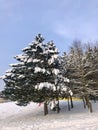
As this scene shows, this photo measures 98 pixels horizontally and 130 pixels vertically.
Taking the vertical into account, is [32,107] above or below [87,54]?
below

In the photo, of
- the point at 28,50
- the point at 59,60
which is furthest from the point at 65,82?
the point at 28,50

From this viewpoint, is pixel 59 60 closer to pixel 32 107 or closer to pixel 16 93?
pixel 16 93

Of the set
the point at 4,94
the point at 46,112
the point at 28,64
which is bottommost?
the point at 46,112

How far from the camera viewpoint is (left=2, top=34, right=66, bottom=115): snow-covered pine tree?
83.8ft

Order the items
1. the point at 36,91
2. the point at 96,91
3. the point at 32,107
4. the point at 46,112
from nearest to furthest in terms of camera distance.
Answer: the point at 36,91
the point at 46,112
the point at 96,91
the point at 32,107

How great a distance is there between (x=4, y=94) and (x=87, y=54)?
9.29 metres

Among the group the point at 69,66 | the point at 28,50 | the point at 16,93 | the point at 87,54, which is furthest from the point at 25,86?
the point at 87,54

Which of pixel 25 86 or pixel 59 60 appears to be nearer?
pixel 25 86

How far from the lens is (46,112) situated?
89.1 feet

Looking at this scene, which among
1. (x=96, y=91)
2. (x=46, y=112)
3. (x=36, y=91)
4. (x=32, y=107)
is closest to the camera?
(x=36, y=91)

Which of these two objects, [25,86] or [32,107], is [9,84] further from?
[32,107]

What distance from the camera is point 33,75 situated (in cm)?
2578

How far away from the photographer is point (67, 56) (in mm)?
30594

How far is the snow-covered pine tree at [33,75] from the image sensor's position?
25.5 meters
